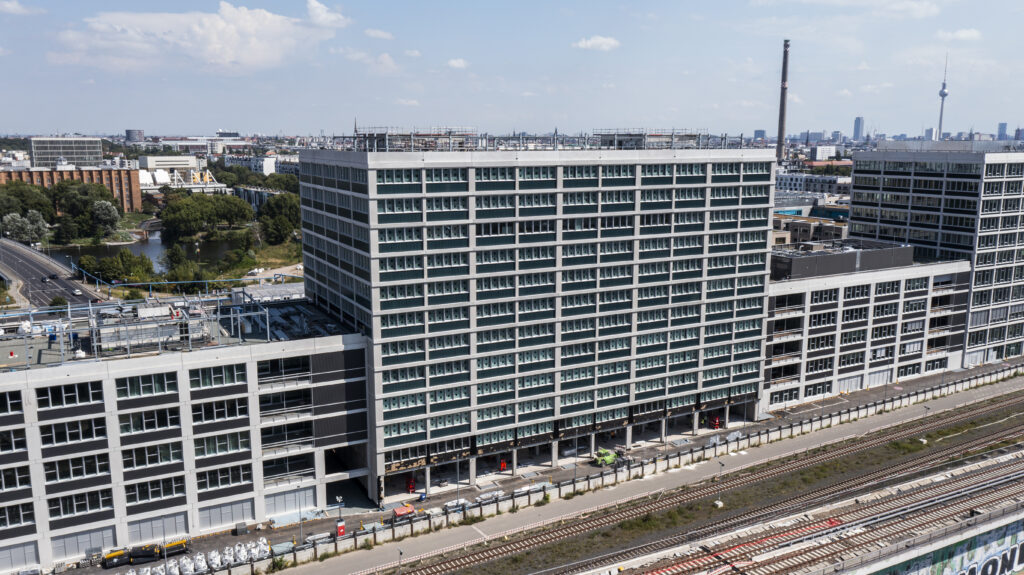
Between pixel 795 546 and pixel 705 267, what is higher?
pixel 705 267

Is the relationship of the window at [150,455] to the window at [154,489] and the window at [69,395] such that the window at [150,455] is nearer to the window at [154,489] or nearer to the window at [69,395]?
the window at [154,489]

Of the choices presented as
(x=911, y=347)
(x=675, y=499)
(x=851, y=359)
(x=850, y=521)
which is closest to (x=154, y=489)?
(x=675, y=499)

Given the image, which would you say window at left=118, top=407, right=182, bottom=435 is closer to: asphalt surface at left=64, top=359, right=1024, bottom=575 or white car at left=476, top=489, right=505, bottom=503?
asphalt surface at left=64, top=359, right=1024, bottom=575

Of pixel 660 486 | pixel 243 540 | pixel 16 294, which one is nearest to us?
pixel 243 540

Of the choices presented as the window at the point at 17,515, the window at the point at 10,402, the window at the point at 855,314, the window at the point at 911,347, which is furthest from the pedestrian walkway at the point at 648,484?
the window at the point at 10,402

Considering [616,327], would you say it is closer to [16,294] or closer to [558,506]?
[558,506]

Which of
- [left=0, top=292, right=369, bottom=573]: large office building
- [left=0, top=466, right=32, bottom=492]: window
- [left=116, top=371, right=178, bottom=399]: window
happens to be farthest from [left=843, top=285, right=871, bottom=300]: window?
[left=0, top=466, right=32, bottom=492]: window

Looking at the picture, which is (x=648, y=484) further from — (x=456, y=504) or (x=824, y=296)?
(x=824, y=296)

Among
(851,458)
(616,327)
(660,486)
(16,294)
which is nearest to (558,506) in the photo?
(660,486)

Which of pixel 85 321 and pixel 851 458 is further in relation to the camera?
pixel 851 458
